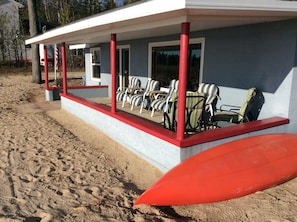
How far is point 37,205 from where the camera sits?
290 centimetres

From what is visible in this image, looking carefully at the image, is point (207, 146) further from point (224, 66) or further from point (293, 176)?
point (224, 66)

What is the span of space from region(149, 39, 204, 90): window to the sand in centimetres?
274

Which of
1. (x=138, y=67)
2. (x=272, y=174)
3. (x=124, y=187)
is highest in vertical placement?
(x=138, y=67)

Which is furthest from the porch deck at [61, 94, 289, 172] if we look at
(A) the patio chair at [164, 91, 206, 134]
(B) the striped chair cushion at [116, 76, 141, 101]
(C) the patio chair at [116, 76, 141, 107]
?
(B) the striped chair cushion at [116, 76, 141, 101]

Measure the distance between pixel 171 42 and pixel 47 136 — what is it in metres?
3.97

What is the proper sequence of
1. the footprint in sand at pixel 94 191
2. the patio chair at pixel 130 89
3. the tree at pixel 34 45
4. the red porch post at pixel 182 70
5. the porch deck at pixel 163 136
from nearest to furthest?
the footprint in sand at pixel 94 191 → the red porch post at pixel 182 70 → the porch deck at pixel 163 136 → the patio chair at pixel 130 89 → the tree at pixel 34 45

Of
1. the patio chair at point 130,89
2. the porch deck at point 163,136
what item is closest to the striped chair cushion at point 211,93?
the porch deck at point 163,136

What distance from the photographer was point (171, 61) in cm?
735

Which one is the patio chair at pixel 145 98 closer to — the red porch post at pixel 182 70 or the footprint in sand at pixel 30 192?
the red porch post at pixel 182 70

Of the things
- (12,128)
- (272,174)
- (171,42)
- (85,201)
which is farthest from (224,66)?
(12,128)

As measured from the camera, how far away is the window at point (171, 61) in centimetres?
641

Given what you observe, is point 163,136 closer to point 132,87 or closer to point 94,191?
point 94,191

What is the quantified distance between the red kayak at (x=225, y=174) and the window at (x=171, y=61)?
9.77 feet

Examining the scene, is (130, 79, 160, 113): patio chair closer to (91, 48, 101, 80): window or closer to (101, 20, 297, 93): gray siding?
(101, 20, 297, 93): gray siding
